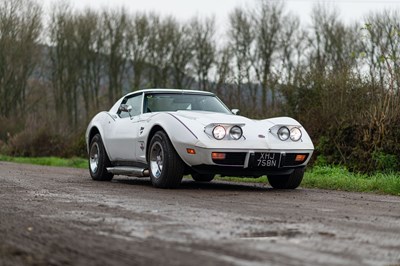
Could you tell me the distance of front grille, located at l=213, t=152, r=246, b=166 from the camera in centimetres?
865

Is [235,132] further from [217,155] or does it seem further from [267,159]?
[267,159]

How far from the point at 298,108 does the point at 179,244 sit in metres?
13.0

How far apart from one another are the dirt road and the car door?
227 cm

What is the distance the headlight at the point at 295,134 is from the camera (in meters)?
9.10

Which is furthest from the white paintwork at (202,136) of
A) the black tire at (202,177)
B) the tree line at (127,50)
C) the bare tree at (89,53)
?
the bare tree at (89,53)

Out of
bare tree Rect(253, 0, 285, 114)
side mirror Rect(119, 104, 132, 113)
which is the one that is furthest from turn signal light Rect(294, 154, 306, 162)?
bare tree Rect(253, 0, 285, 114)

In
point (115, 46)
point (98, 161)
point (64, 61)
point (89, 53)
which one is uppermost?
point (115, 46)

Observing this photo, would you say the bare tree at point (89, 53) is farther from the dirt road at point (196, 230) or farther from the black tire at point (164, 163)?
the dirt road at point (196, 230)

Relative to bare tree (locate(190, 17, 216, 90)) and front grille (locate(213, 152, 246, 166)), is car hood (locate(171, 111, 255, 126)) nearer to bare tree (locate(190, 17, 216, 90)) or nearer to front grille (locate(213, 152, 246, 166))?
front grille (locate(213, 152, 246, 166))

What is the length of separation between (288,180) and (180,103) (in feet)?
6.66

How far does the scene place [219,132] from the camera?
869 centimetres

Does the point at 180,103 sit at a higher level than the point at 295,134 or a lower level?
higher

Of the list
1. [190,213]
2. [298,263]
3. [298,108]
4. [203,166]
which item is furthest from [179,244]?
[298,108]

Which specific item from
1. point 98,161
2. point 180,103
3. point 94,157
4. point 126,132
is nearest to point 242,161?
point 180,103
